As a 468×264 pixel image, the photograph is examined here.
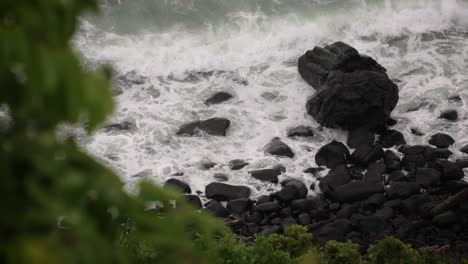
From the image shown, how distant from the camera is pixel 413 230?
1137 cm

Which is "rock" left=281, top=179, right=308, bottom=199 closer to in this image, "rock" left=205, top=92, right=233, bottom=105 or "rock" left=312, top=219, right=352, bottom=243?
"rock" left=312, top=219, right=352, bottom=243

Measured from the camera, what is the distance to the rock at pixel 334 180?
41.8 feet

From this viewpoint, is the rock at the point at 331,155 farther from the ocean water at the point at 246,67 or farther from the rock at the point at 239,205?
the rock at the point at 239,205

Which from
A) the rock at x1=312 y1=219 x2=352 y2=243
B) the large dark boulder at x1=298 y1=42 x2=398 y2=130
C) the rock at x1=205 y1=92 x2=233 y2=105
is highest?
the large dark boulder at x1=298 y1=42 x2=398 y2=130

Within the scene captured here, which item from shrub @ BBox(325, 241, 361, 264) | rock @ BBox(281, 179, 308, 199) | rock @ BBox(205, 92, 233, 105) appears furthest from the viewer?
rock @ BBox(205, 92, 233, 105)

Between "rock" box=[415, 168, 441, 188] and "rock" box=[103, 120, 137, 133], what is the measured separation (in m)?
7.36

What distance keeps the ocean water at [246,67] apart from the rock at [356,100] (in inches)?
18.7

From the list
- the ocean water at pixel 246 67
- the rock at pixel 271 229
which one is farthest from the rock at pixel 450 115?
the rock at pixel 271 229

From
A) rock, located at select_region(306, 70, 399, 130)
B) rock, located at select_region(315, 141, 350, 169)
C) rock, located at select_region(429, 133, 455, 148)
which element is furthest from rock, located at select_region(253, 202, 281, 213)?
rock, located at select_region(429, 133, 455, 148)

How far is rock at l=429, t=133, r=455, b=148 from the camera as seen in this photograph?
46.4 feet

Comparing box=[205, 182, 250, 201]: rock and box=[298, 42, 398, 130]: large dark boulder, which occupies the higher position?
box=[298, 42, 398, 130]: large dark boulder

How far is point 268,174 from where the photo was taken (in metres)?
13.5

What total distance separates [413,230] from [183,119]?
23.1 feet

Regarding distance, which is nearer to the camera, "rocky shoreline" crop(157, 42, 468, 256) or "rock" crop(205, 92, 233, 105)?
"rocky shoreline" crop(157, 42, 468, 256)
